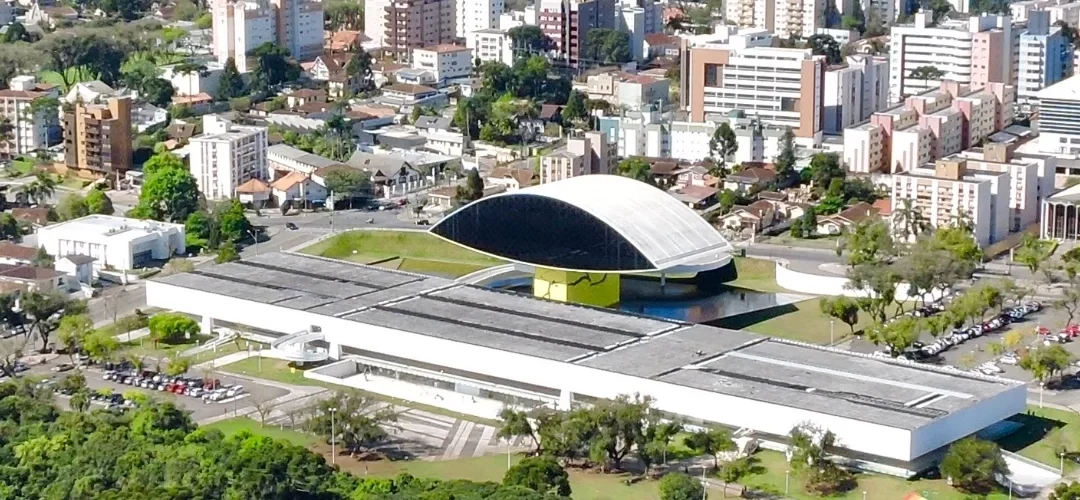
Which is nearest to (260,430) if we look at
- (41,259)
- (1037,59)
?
(41,259)

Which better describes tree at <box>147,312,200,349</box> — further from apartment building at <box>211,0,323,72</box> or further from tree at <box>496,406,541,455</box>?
apartment building at <box>211,0,323,72</box>

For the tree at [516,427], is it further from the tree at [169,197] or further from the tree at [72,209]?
the tree at [72,209]

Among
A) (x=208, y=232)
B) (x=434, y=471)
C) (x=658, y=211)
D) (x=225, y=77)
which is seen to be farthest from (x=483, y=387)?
(x=225, y=77)

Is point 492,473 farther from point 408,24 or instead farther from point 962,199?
point 408,24

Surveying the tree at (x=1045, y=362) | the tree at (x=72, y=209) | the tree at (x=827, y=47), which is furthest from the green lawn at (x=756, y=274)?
the tree at (x=827, y=47)

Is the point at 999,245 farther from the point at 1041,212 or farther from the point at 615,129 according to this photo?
the point at 615,129
